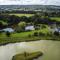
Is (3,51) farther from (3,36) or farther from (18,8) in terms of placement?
(18,8)

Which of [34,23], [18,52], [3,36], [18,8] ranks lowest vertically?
[18,52]

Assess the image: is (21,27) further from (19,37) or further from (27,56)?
(27,56)

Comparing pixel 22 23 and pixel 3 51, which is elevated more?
pixel 22 23

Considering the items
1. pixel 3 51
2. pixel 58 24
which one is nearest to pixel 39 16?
pixel 58 24

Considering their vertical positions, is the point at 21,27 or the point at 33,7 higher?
the point at 33,7

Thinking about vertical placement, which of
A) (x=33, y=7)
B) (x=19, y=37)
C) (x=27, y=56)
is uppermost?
(x=33, y=7)

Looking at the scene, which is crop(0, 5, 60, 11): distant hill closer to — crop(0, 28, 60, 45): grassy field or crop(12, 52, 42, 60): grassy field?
crop(0, 28, 60, 45): grassy field

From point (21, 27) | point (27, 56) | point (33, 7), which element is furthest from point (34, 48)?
point (33, 7)

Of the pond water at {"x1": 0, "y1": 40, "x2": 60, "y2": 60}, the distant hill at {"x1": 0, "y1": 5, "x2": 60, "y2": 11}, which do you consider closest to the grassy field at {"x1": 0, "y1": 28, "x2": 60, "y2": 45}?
the pond water at {"x1": 0, "y1": 40, "x2": 60, "y2": 60}
